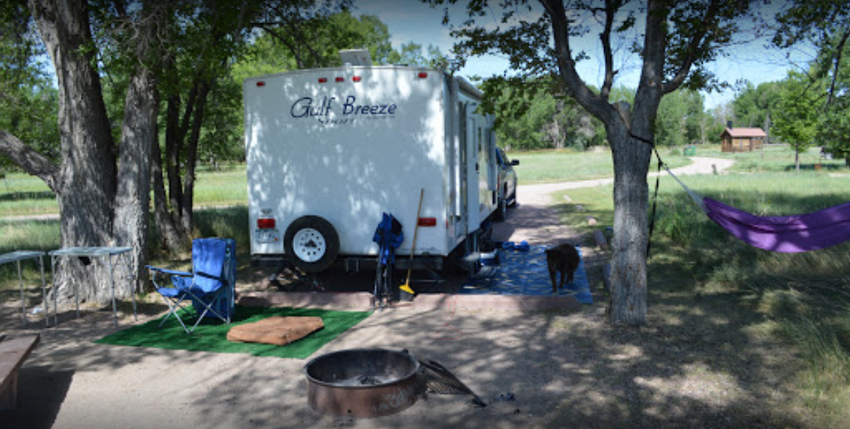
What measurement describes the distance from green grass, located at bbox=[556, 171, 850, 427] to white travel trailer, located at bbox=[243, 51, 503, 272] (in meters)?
2.90

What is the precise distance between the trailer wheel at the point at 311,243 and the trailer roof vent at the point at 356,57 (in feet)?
6.27

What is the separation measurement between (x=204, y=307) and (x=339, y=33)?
8.01m

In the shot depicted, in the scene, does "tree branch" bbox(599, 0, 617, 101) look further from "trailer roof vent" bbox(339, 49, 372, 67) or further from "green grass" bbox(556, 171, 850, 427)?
"trailer roof vent" bbox(339, 49, 372, 67)

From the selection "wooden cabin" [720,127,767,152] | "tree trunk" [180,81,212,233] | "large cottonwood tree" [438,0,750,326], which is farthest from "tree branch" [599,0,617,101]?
"wooden cabin" [720,127,767,152]

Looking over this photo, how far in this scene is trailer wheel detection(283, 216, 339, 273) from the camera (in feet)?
24.9

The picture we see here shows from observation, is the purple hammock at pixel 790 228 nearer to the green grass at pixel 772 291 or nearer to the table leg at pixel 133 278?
the green grass at pixel 772 291

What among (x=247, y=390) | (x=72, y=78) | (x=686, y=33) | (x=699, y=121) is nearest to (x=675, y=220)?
(x=686, y=33)

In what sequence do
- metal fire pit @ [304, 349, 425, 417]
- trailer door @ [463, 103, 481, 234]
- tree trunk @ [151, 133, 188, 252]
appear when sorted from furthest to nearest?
tree trunk @ [151, 133, 188, 252] < trailer door @ [463, 103, 481, 234] < metal fire pit @ [304, 349, 425, 417]

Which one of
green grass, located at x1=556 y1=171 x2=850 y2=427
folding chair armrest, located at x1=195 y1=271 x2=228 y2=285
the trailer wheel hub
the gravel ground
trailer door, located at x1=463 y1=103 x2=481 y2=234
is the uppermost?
trailer door, located at x1=463 y1=103 x2=481 y2=234

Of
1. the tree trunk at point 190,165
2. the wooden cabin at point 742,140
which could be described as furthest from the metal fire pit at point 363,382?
the wooden cabin at point 742,140

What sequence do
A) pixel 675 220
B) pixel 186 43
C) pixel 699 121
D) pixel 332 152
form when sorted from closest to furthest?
1. pixel 332 152
2. pixel 186 43
3. pixel 675 220
4. pixel 699 121

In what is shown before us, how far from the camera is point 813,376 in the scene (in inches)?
184

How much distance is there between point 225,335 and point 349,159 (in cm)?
247

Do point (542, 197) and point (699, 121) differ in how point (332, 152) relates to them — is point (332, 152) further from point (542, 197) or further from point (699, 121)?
point (699, 121)
